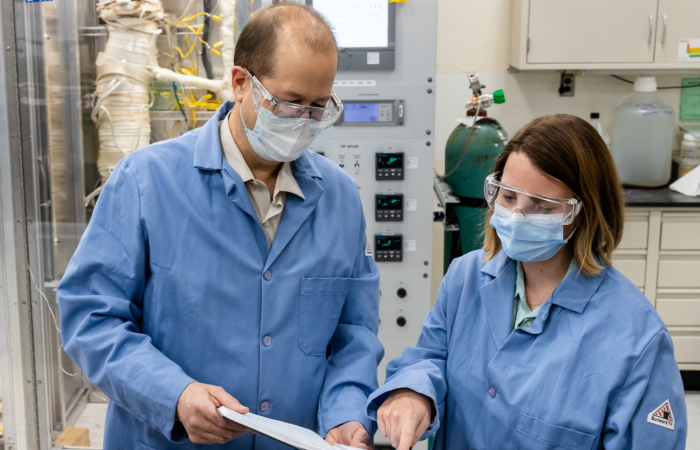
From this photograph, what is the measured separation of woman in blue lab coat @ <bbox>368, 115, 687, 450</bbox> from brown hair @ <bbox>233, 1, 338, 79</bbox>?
0.42 meters

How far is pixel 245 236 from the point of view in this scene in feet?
3.91

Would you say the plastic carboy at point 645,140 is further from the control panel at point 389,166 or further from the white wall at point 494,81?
the control panel at point 389,166

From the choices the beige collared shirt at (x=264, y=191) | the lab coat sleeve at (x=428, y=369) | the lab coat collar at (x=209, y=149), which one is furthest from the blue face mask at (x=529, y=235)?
the lab coat collar at (x=209, y=149)

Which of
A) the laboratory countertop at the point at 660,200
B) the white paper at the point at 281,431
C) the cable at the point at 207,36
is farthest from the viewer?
the laboratory countertop at the point at 660,200

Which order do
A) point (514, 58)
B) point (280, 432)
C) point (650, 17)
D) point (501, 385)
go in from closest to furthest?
point (280, 432)
point (501, 385)
point (650, 17)
point (514, 58)

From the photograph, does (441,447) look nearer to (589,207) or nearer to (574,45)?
(589,207)

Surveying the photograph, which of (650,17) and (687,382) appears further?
(687,382)

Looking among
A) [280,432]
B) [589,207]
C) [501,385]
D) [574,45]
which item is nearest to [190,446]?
[280,432]

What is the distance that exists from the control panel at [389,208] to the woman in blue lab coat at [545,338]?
1.12m

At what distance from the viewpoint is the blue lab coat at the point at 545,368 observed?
40.1 inches

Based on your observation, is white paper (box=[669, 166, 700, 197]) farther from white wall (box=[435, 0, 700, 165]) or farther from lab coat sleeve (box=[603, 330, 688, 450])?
lab coat sleeve (box=[603, 330, 688, 450])

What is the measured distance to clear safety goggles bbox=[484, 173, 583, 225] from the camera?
1.12 metres

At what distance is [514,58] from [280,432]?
8.88ft

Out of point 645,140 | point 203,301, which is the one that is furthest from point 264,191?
point 645,140
